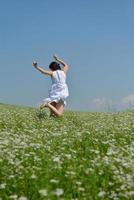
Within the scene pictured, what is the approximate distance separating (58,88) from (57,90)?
96mm

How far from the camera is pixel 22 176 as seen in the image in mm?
9672

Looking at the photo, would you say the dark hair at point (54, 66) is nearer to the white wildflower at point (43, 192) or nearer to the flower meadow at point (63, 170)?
the flower meadow at point (63, 170)

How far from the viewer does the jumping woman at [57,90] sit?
75.0 ft

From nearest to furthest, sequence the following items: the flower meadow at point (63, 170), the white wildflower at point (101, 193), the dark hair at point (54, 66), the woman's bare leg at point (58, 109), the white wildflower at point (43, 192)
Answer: the white wildflower at point (43, 192), the white wildflower at point (101, 193), the flower meadow at point (63, 170), the woman's bare leg at point (58, 109), the dark hair at point (54, 66)

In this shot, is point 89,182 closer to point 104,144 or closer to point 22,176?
point 22,176

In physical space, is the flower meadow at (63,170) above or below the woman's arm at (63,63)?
below

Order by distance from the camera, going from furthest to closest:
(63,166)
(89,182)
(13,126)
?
(13,126) < (63,166) < (89,182)

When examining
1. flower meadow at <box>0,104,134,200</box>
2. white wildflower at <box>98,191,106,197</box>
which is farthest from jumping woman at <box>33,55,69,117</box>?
white wildflower at <box>98,191,106,197</box>

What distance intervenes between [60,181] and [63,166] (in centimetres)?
109

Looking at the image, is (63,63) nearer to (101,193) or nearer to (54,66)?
(54,66)

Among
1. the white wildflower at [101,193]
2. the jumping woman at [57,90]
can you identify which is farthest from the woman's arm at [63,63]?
the white wildflower at [101,193]

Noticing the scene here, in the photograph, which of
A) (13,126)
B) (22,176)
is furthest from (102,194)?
(13,126)

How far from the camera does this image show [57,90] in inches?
909

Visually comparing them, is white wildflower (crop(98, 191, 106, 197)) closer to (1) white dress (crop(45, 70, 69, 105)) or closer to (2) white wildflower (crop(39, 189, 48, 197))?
(2) white wildflower (crop(39, 189, 48, 197))
